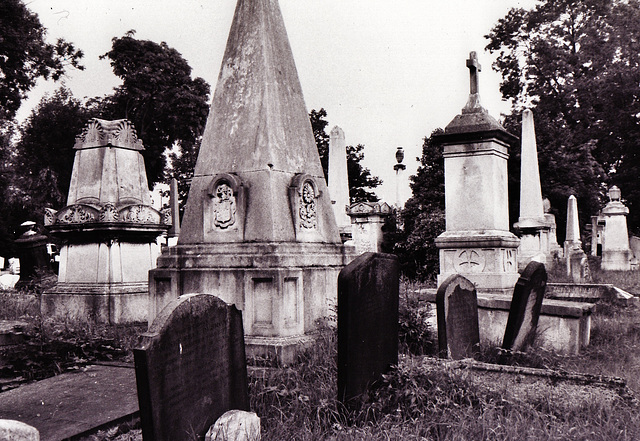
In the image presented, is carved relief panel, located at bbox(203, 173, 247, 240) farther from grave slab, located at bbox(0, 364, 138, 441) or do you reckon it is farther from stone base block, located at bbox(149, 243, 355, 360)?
grave slab, located at bbox(0, 364, 138, 441)

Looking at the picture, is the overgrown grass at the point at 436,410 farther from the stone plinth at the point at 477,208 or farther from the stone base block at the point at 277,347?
the stone plinth at the point at 477,208

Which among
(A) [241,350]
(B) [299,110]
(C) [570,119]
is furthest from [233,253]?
(C) [570,119]

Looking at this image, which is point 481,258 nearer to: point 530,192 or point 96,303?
point 96,303

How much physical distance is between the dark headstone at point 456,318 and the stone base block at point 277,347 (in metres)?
1.26

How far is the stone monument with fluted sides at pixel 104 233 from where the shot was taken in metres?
8.24

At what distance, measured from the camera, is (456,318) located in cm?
546

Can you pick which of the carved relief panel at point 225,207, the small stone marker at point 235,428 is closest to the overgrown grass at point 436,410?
the small stone marker at point 235,428

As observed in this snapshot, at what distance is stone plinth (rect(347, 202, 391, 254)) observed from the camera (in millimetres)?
18594

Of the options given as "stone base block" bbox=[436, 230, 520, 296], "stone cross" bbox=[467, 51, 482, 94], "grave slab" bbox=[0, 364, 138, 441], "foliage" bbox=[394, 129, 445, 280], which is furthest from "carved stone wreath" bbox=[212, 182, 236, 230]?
"foliage" bbox=[394, 129, 445, 280]

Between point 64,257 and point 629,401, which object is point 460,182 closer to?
point 629,401

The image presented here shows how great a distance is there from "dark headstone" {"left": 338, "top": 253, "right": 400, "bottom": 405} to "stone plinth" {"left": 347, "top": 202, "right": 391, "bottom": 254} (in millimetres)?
14038

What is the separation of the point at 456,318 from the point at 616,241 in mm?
19592

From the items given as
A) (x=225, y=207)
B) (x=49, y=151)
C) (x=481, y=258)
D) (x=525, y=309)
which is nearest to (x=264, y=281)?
(x=225, y=207)

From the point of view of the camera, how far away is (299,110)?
6773 millimetres
